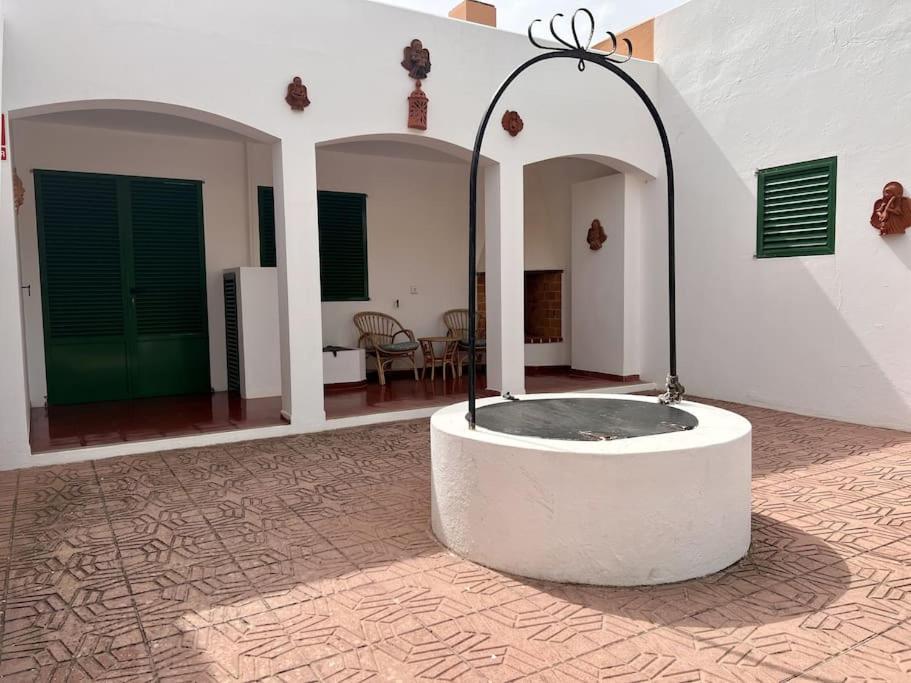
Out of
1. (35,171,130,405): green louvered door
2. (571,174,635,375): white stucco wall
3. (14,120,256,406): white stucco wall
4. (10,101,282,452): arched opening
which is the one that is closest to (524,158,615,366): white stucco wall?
(571,174,635,375): white stucco wall

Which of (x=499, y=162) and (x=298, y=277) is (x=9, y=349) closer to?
(x=298, y=277)

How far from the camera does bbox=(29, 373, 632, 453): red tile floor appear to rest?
582cm

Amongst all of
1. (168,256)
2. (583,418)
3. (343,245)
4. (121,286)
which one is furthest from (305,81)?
(583,418)

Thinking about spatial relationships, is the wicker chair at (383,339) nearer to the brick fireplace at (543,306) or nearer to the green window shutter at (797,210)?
the brick fireplace at (543,306)

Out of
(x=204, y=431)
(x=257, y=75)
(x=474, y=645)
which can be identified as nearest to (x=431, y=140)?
(x=257, y=75)

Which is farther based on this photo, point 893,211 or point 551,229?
point 551,229

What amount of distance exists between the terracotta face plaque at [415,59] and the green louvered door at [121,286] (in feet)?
10.1

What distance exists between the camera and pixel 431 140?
6.74 meters

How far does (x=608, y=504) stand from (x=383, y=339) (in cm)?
657

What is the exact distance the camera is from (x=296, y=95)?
592cm

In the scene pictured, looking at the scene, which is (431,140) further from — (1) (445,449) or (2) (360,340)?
(1) (445,449)

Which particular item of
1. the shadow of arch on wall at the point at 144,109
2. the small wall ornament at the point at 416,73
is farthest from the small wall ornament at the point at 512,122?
the shadow of arch on wall at the point at 144,109

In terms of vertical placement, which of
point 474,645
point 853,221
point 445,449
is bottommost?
point 474,645

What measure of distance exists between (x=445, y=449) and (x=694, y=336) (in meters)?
5.26
